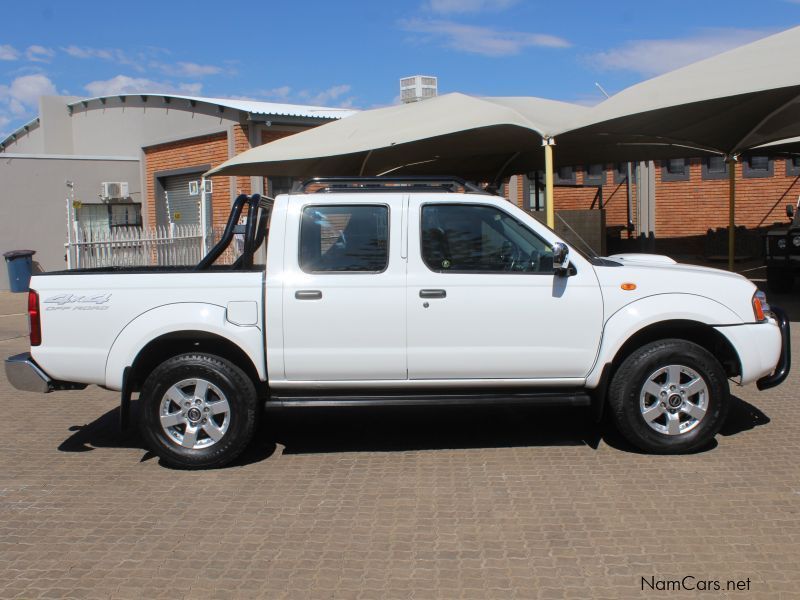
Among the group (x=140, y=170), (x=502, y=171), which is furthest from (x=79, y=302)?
(x=140, y=170)

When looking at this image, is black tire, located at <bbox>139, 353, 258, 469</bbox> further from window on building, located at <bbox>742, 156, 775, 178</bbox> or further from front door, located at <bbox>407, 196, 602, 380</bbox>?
window on building, located at <bbox>742, 156, 775, 178</bbox>

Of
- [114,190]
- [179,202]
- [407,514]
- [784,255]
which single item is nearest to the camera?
[407,514]

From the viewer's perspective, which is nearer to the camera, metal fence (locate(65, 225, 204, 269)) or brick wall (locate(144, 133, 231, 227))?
metal fence (locate(65, 225, 204, 269))

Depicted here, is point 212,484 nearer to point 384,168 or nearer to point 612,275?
point 612,275

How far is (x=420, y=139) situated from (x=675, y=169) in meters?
11.3

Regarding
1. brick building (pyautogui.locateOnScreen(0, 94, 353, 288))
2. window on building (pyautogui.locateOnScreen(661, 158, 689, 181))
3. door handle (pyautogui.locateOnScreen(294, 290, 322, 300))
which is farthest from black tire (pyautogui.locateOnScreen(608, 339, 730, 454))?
window on building (pyautogui.locateOnScreen(661, 158, 689, 181))

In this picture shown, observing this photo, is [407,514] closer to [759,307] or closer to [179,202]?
[759,307]

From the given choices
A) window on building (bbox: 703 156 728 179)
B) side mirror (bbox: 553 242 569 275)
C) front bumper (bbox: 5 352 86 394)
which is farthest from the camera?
window on building (bbox: 703 156 728 179)

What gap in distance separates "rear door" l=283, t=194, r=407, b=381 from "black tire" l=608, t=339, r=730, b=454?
1.57 metres

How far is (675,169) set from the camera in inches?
820

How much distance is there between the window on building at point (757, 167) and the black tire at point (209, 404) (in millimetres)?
18079

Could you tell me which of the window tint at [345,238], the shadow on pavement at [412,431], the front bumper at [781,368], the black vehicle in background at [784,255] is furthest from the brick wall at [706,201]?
the window tint at [345,238]

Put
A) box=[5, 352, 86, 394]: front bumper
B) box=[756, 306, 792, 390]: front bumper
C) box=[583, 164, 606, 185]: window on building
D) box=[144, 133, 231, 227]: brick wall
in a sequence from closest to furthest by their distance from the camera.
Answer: box=[5, 352, 86, 394]: front bumper, box=[756, 306, 792, 390]: front bumper, box=[144, 133, 231, 227]: brick wall, box=[583, 164, 606, 185]: window on building

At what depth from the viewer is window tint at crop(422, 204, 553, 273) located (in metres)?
5.62
